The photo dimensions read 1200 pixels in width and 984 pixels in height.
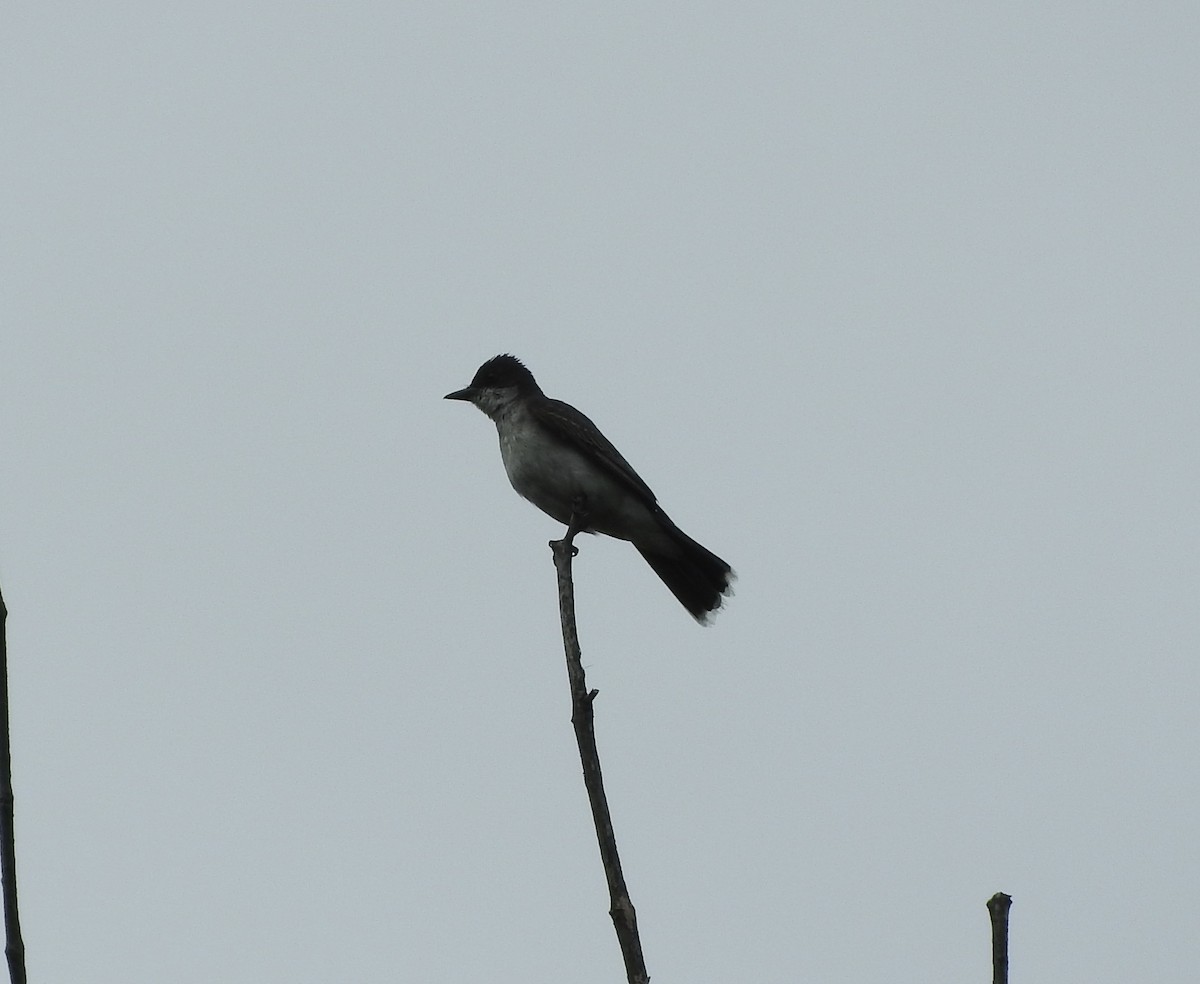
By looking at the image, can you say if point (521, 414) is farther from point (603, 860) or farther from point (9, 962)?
point (9, 962)

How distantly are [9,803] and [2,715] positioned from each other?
8.1 inches

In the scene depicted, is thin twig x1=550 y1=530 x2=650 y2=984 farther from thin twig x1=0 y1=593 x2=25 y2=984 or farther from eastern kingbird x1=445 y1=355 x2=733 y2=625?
eastern kingbird x1=445 y1=355 x2=733 y2=625

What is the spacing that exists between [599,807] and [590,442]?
243 inches

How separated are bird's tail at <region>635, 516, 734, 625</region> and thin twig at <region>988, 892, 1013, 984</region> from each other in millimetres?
7272

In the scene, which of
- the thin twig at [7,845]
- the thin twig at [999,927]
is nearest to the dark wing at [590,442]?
the thin twig at [999,927]

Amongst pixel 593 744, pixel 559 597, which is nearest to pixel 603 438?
pixel 559 597

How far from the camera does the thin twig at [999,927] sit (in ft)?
Result: 8.71

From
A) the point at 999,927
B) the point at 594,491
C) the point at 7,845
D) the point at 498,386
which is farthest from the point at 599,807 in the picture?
the point at 498,386

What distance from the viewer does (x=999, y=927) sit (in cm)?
267

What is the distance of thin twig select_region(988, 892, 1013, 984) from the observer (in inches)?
104

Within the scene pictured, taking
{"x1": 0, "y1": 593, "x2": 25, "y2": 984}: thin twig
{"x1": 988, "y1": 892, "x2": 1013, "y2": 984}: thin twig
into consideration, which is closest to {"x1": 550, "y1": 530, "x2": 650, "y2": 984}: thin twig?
{"x1": 988, "y1": 892, "x2": 1013, "y2": 984}: thin twig

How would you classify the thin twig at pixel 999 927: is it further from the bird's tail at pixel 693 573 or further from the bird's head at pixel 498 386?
the bird's head at pixel 498 386

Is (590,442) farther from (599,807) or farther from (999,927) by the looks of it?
(999,927)

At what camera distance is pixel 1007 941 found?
2.67m
